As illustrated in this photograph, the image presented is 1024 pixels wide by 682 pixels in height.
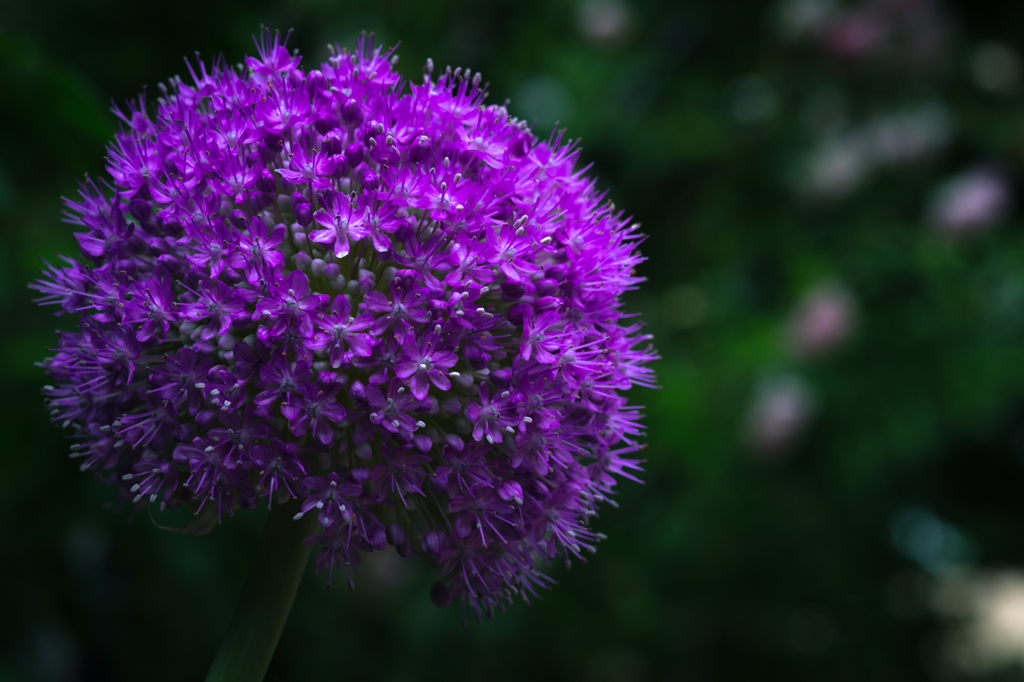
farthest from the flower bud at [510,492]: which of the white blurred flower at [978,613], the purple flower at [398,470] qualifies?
the white blurred flower at [978,613]

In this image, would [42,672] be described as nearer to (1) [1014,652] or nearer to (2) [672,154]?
(2) [672,154]

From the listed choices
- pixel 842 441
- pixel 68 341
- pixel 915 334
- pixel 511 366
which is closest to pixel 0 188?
pixel 68 341

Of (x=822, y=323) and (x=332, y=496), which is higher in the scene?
(x=822, y=323)

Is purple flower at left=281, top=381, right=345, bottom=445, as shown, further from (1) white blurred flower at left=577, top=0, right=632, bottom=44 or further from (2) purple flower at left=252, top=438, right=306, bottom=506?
(1) white blurred flower at left=577, top=0, right=632, bottom=44

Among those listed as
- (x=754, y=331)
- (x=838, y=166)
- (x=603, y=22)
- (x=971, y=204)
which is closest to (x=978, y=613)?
(x=754, y=331)

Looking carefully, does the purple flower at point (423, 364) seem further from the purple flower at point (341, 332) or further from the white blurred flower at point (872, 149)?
the white blurred flower at point (872, 149)

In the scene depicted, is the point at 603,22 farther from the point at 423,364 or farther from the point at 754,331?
the point at 423,364
